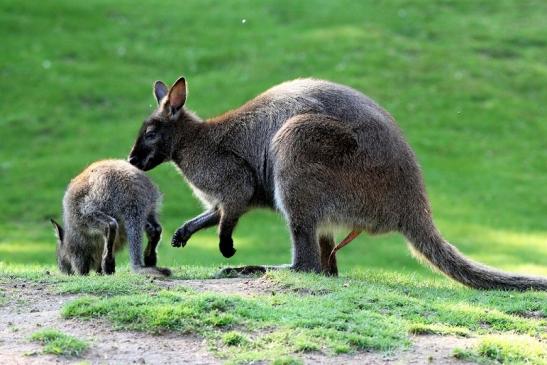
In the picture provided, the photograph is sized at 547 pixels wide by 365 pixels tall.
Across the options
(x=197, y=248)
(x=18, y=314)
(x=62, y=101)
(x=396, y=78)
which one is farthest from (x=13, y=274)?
(x=396, y=78)

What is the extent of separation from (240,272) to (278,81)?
51.4ft

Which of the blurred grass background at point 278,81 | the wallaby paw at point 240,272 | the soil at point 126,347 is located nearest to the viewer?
the soil at point 126,347

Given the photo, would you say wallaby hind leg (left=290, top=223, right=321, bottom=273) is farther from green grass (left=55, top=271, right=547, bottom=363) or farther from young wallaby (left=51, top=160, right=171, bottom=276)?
young wallaby (left=51, top=160, right=171, bottom=276)

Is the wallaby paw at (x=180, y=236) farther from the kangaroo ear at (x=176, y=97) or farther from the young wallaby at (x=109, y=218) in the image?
the kangaroo ear at (x=176, y=97)

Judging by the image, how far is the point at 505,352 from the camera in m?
7.22

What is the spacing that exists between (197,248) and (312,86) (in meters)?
8.51

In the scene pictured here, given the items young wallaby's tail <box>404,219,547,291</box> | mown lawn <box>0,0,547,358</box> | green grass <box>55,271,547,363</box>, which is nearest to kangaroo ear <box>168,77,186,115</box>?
green grass <box>55,271,547,363</box>

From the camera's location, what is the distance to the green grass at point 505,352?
7141 mm

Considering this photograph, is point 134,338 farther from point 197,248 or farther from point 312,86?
point 197,248

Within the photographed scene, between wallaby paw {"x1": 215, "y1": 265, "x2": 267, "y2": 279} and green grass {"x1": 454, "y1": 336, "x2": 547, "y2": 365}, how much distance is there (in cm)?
288

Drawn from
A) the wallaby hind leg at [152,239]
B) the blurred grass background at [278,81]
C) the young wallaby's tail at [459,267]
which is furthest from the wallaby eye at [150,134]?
the blurred grass background at [278,81]

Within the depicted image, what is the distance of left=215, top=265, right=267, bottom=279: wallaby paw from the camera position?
9705mm

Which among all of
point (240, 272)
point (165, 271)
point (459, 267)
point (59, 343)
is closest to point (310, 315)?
point (59, 343)

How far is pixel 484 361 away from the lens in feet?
23.3
